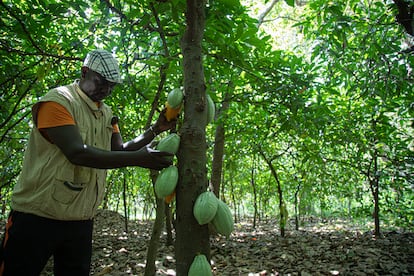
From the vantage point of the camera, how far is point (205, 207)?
979 mm

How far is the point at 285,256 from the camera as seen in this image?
341cm

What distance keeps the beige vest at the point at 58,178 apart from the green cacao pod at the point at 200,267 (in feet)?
2.22

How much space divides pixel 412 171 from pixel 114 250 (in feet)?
11.8

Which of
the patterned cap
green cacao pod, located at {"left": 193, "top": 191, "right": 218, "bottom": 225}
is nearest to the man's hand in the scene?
green cacao pod, located at {"left": 193, "top": 191, "right": 218, "bottom": 225}

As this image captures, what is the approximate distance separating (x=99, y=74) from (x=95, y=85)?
0.23 ft

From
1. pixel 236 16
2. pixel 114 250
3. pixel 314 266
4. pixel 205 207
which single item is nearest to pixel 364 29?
pixel 236 16

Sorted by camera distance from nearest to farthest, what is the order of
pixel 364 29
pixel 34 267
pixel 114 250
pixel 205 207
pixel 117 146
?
pixel 205 207, pixel 34 267, pixel 117 146, pixel 364 29, pixel 114 250

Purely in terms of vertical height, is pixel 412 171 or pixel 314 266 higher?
pixel 412 171

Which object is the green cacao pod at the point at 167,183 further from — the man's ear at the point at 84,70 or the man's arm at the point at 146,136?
the man's ear at the point at 84,70

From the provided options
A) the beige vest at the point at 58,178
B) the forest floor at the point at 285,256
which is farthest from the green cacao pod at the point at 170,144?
the forest floor at the point at 285,256

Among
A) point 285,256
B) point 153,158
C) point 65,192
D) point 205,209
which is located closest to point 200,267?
point 205,209

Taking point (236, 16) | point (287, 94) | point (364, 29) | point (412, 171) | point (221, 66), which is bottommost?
point (412, 171)

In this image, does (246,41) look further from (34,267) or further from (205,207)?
(34,267)

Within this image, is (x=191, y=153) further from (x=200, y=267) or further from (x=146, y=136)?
(x=146, y=136)
